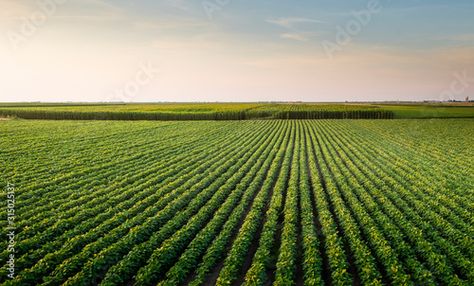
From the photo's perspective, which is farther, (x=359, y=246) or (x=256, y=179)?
(x=256, y=179)

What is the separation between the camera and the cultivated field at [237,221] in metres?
7.99

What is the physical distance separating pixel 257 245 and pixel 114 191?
26.2 feet

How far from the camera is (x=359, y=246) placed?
9031 millimetres

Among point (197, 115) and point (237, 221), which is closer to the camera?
point (237, 221)

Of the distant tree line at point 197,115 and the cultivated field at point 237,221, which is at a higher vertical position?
the distant tree line at point 197,115

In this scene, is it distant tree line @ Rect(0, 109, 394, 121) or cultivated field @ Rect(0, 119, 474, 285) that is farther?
Result: distant tree line @ Rect(0, 109, 394, 121)

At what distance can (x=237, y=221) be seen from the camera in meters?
11.4

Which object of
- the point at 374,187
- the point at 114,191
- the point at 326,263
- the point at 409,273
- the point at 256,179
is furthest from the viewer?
the point at 256,179

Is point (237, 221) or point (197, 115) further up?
point (197, 115)

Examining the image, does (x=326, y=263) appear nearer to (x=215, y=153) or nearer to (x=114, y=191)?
(x=114, y=191)

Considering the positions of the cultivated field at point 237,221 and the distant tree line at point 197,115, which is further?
the distant tree line at point 197,115

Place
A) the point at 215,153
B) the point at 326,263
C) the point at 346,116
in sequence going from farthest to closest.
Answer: the point at 346,116 → the point at 215,153 → the point at 326,263

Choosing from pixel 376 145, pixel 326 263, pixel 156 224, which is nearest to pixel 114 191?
pixel 156 224

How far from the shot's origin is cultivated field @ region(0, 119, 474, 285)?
26.2 ft
